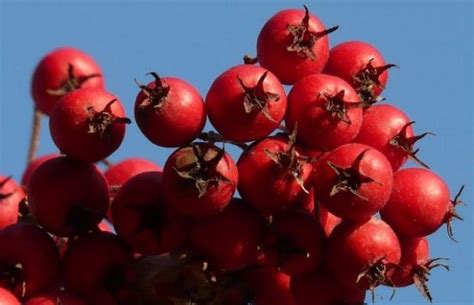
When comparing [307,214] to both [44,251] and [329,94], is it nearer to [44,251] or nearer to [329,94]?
[329,94]

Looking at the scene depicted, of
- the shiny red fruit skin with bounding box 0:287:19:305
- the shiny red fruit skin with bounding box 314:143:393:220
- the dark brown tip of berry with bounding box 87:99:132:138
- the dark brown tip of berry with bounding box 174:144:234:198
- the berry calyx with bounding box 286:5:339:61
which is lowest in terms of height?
the shiny red fruit skin with bounding box 0:287:19:305

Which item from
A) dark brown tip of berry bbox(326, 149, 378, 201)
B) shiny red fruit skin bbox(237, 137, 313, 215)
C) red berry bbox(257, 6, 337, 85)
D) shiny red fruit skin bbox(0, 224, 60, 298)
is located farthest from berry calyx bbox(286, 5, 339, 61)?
shiny red fruit skin bbox(0, 224, 60, 298)

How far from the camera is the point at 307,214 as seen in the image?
4270mm

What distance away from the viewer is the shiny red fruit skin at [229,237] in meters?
4.17

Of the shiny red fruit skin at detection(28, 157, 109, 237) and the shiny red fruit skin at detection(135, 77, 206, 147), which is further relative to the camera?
the shiny red fruit skin at detection(28, 157, 109, 237)

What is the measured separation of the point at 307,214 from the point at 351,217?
0.17 m

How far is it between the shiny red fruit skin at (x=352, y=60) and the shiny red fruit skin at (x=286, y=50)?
0.08 metres

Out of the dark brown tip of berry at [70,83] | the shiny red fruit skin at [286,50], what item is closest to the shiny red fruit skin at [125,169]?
the shiny red fruit skin at [286,50]

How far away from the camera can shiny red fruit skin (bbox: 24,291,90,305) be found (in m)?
4.16

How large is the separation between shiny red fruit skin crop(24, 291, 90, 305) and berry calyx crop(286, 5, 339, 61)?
1.23 metres

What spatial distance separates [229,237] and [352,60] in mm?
959

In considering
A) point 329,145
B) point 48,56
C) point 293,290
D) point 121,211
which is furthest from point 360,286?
point 48,56

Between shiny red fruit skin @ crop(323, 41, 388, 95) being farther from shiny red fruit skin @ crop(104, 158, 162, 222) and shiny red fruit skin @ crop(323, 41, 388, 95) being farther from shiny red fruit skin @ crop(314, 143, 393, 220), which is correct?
shiny red fruit skin @ crop(104, 158, 162, 222)

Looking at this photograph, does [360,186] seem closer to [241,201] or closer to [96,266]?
[241,201]
